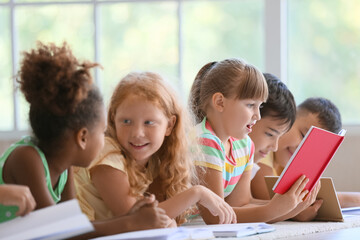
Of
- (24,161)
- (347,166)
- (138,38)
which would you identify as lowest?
(347,166)

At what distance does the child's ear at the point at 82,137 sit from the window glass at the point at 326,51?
2.64 metres

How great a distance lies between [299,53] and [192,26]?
0.69 metres

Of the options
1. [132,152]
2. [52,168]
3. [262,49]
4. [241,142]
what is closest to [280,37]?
[262,49]

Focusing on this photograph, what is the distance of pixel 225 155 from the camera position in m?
2.22

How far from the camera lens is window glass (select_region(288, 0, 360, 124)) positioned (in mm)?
3900

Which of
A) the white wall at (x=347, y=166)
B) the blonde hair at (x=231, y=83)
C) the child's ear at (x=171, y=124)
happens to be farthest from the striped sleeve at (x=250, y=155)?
the white wall at (x=347, y=166)

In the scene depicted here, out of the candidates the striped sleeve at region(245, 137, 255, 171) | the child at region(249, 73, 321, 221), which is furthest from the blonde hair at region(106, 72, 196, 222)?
the child at region(249, 73, 321, 221)

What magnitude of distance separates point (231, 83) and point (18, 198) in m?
1.06

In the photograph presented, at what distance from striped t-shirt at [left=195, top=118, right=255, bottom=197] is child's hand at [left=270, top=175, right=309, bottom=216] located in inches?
9.5

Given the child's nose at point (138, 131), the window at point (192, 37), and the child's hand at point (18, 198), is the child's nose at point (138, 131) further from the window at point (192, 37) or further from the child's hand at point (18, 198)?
the window at point (192, 37)

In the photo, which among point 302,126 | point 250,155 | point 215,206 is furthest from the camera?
point 302,126

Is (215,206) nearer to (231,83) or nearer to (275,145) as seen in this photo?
(231,83)

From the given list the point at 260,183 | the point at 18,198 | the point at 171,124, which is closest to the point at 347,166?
the point at 260,183

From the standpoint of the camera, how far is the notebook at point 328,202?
1.96 meters
